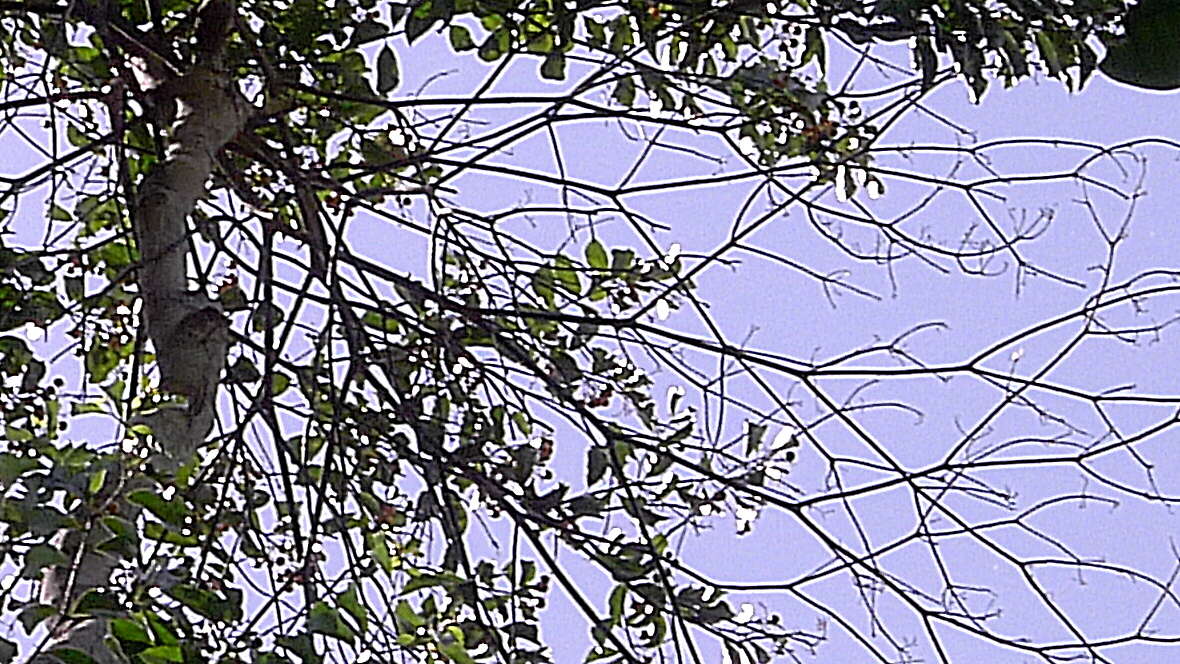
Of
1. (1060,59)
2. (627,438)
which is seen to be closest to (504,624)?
(627,438)

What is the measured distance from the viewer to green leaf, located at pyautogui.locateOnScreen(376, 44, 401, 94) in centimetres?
100

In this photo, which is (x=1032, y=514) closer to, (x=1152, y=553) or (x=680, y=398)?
(x=1152, y=553)

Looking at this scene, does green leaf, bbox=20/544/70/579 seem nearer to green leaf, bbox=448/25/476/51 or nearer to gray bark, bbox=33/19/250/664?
gray bark, bbox=33/19/250/664

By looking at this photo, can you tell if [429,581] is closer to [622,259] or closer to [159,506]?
[159,506]

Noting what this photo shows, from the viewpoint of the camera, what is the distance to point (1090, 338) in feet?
3.96

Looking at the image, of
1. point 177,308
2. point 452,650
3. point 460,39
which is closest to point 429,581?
point 452,650

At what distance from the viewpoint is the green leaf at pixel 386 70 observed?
100 centimetres

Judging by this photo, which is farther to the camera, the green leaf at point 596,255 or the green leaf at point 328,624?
the green leaf at point 596,255

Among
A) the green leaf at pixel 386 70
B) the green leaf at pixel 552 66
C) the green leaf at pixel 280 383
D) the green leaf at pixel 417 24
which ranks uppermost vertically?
the green leaf at pixel 552 66

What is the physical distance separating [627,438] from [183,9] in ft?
1.51

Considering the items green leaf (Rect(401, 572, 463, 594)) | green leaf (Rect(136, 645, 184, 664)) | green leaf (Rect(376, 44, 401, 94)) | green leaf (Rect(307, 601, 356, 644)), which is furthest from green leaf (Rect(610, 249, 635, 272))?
green leaf (Rect(136, 645, 184, 664))

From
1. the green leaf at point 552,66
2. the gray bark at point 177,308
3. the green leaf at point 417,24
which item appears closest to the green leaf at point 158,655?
the gray bark at point 177,308

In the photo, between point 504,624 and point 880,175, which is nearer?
point 504,624

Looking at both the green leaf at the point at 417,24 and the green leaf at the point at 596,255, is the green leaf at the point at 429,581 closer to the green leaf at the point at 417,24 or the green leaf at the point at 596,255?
the green leaf at the point at 417,24
